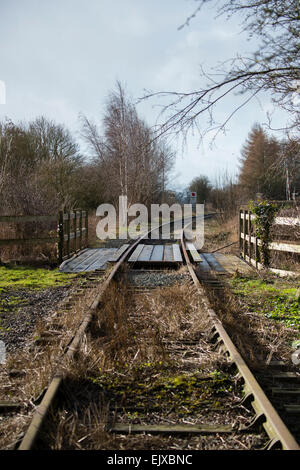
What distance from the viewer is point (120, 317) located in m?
4.30

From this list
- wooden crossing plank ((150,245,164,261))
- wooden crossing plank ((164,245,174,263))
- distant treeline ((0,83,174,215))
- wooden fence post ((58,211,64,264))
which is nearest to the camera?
wooden crossing plank ((164,245,174,263))

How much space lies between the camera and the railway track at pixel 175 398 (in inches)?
85.4

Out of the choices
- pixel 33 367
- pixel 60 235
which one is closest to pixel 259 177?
pixel 60 235

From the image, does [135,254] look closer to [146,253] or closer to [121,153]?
[146,253]

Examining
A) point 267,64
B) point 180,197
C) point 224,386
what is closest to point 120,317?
point 224,386

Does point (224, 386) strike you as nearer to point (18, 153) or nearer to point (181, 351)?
point (181, 351)

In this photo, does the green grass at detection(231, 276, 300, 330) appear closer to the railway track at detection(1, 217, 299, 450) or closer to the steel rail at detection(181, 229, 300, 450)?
the railway track at detection(1, 217, 299, 450)

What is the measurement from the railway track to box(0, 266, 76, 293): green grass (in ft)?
10.2

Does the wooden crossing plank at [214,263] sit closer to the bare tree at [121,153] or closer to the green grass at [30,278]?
the green grass at [30,278]

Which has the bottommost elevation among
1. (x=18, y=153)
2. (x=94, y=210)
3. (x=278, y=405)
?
(x=278, y=405)

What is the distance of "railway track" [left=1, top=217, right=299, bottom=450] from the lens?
2.17m

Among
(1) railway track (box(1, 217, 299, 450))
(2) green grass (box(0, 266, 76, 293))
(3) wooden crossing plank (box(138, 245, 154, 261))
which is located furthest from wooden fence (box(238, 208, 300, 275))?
(1) railway track (box(1, 217, 299, 450))
